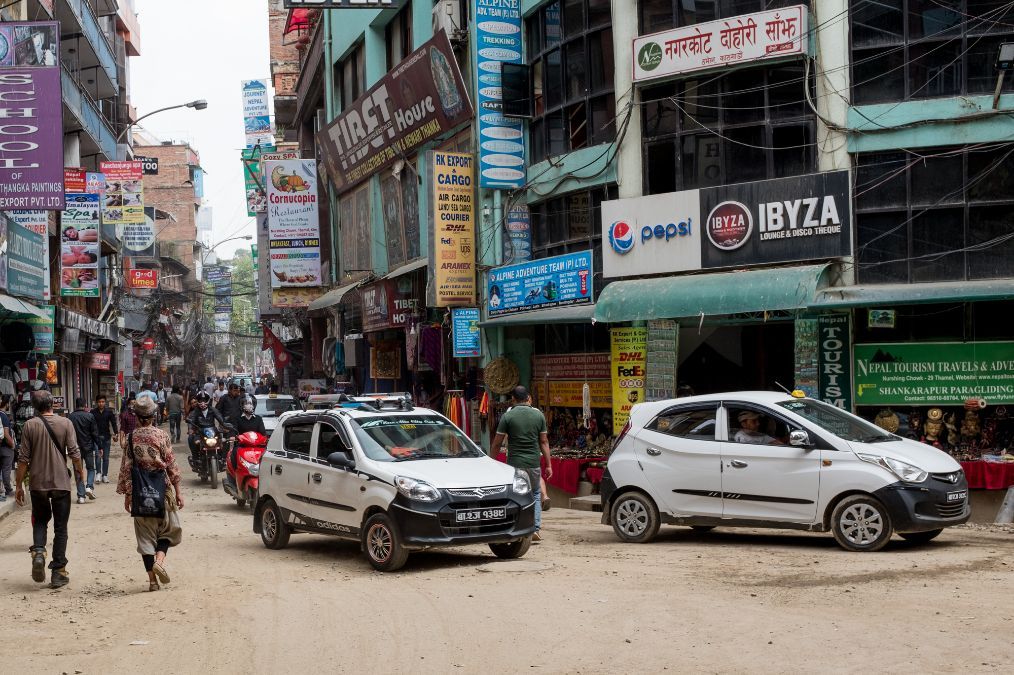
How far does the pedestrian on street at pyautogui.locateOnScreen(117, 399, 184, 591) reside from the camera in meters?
10.9

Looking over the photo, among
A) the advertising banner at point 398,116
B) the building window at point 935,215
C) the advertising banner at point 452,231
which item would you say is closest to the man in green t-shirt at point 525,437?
the building window at point 935,215

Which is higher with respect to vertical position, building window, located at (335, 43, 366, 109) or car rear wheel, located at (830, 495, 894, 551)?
building window, located at (335, 43, 366, 109)

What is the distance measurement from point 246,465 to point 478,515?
24.9ft

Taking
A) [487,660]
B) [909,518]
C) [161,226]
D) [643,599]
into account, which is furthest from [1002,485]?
[161,226]

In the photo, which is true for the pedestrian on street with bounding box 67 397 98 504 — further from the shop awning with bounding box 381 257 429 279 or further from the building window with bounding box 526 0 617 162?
the building window with bounding box 526 0 617 162

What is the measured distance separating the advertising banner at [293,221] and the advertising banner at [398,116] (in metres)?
1.82

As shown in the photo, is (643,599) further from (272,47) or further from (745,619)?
(272,47)

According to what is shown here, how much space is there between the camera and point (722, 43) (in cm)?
1892

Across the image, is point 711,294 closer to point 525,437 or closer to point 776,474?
point 525,437

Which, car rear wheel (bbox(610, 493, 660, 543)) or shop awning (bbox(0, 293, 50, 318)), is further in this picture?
shop awning (bbox(0, 293, 50, 318))

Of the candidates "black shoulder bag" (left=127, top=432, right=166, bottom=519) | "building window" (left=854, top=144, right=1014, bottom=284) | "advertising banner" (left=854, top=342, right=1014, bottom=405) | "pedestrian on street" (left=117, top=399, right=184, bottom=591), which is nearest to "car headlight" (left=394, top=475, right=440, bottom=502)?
"pedestrian on street" (left=117, top=399, right=184, bottom=591)

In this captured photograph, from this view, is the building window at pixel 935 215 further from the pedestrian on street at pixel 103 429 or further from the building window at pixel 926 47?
the pedestrian on street at pixel 103 429

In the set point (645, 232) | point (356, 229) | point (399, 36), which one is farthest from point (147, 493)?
point (356, 229)

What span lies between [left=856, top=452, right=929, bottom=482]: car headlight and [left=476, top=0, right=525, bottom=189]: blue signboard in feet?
43.1
